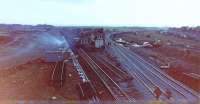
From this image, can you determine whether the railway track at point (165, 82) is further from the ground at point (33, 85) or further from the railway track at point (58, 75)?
the railway track at point (58, 75)

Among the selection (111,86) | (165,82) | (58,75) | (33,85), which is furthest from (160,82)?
(33,85)

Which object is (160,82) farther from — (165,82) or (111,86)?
(111,86)

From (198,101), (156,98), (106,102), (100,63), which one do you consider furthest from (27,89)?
(100,63)

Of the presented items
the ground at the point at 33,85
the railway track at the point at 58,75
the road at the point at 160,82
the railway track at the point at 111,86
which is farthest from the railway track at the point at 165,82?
the railway track at the point at 58,75

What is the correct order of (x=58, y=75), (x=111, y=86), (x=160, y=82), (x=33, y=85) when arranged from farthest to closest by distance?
→ (x=58, y=75)
(x=160, y=82)
(x=33, y=85)
(x=111, y=86)

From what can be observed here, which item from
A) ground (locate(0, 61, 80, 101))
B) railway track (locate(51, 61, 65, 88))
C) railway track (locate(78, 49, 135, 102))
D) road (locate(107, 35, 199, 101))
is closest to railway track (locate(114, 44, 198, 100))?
road (locate(107, 35, 199, 101))

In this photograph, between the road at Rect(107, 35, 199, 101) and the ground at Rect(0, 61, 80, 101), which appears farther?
the road at Rect(107, 35, 199, 101)

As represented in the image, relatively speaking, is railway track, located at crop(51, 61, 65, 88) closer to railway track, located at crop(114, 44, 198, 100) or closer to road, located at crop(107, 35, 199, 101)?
road, located at crop(107, 35, 199, 101)

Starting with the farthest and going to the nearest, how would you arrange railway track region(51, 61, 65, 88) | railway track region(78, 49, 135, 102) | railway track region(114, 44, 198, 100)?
railway track region(51, 61, 65, 88) → railway track region(114, 44, 198, 100) → railway track region(78, 49, 135, 102)

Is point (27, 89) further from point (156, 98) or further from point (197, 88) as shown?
point (197, 88)

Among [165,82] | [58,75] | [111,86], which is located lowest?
[165,82]

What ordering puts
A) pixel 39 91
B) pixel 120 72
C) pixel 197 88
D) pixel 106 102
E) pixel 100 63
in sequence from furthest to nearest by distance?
pixel 100 63 < pixel 120 72 < pixel 197 88 < pixel 39 91 < pixel 106 102
